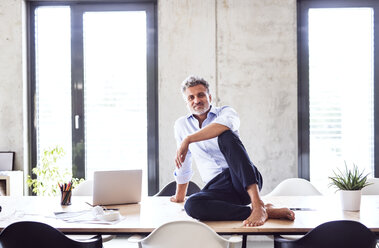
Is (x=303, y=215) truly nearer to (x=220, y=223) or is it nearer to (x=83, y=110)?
(x=220, y=223)

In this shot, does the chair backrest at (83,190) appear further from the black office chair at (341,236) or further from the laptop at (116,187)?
the black office chair at (341,236)

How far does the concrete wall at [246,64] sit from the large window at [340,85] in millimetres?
339

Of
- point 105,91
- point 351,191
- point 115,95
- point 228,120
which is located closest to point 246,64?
point 115,95

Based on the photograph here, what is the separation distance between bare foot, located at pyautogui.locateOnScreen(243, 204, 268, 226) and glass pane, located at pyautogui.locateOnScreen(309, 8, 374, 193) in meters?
3.13

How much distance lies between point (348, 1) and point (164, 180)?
3.35m

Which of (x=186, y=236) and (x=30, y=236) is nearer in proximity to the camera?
(x=186, y=236)

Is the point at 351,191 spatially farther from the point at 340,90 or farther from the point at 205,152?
the point at 340,90

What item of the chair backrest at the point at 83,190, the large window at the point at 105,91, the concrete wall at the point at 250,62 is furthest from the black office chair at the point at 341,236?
the large window at the point at 105,91

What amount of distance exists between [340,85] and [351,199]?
3.03 meters

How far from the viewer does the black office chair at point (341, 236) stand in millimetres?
2146

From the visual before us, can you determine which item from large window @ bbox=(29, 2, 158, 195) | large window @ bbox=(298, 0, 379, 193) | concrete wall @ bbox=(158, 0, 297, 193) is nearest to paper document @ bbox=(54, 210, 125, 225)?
concrete wall @ bbox=(158, 0, 297, 193)

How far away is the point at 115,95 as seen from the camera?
5430 millimetres

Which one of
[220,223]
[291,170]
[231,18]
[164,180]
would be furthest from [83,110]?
[220,223]

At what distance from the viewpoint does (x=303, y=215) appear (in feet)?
8.43
